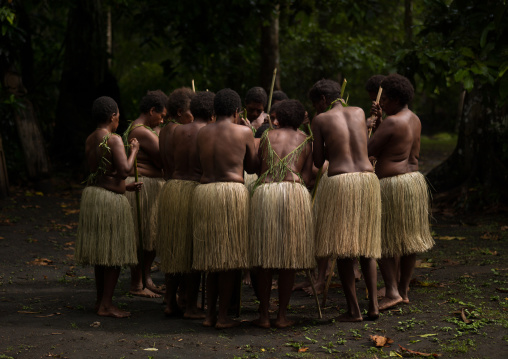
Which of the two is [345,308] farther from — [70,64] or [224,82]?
[224,82]

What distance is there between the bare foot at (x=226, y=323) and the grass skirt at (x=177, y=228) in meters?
0.52

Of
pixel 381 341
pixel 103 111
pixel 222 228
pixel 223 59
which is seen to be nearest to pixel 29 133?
pixel 223 59

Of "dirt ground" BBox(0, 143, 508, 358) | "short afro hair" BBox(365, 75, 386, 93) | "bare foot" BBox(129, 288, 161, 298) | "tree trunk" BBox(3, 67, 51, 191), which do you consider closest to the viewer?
"dirt ground" BBox(0, 143, 508, 358)

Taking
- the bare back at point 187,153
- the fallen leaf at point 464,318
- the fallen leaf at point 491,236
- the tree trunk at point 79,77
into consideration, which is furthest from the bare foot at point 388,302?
the tree trunk at point 79,77

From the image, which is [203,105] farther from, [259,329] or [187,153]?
[259,329]

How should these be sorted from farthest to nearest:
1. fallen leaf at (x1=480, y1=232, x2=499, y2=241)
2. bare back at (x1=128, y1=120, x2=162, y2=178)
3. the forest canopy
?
fallen leaf at (x1=480, y1=232, x2=499, y2=241) → the forest canopy → bare back at (x1=128, y1=120, x2=162, y2=178)

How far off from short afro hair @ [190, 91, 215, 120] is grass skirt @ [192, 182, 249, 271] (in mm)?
672

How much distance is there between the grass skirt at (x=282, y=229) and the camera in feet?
16.6

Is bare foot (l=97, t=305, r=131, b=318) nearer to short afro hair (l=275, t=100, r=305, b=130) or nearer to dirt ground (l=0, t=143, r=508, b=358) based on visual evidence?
dirt ground (l=0, t=143, r=508, b=358)

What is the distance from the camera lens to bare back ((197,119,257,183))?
5.24 meters

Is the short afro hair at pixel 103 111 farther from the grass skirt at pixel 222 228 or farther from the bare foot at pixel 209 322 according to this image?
the bare foot at pixel 209 322

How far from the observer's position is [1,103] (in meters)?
11.3

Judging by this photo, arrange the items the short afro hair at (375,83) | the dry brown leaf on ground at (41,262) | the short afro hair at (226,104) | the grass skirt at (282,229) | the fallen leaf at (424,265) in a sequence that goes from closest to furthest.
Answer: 1. the grass skirt at (282,229)
2. the short afro hair at (226,104)
3. the short afro hair at (375,83)
4. the fallen leaf at (424,265)
5. the dry brown leaf on ground at (41,262)

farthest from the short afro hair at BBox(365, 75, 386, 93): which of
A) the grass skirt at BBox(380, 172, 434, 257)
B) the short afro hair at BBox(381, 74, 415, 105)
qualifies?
the grass skirt at BBox(380, 172, 434, 257)
